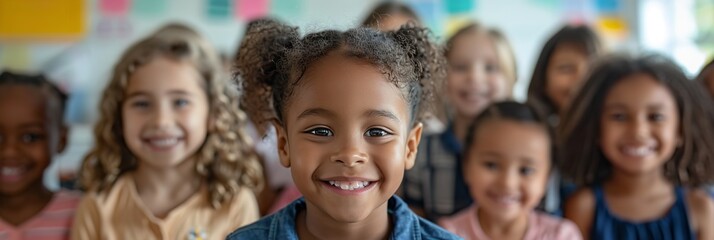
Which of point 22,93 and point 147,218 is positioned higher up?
point 22,93

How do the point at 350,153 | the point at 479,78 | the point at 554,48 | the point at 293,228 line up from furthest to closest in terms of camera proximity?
the point at 554,48
the point at 479,78
the point at 293,228
the point at 350,153

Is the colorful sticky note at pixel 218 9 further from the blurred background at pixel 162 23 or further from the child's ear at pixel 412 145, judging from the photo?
the child's ear at pixel 412 145

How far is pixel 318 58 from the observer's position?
1095mm

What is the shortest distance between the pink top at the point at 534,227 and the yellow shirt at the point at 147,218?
48cm

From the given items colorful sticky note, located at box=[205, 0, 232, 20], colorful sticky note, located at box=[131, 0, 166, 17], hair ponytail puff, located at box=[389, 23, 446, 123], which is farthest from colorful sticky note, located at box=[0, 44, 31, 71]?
hair ponytail puff, located at box=[389, 23, 446, 123]

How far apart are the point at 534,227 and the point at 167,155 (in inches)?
34.2

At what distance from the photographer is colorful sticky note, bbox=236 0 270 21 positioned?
3.70 meters

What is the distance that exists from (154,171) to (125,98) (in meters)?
0.18

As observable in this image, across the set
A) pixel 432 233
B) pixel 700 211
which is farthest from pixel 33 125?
pixel 700 211

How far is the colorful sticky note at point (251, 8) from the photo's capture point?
370cm

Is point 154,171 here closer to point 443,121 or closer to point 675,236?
point 443,121

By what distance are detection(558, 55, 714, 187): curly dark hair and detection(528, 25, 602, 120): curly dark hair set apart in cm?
35

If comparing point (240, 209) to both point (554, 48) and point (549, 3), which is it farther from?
point (549, 3)

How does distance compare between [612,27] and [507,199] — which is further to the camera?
[612,27]
